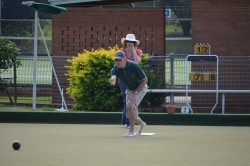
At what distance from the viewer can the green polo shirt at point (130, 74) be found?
13.1 metres

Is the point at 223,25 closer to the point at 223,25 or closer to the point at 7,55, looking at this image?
the point at 223,25

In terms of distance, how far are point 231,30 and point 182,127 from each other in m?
5.05

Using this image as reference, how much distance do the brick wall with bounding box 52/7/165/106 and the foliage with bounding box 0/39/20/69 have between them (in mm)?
926

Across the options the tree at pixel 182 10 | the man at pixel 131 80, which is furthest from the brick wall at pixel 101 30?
the tree at pixel 182 10

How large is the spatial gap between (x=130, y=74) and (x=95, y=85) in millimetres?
5880

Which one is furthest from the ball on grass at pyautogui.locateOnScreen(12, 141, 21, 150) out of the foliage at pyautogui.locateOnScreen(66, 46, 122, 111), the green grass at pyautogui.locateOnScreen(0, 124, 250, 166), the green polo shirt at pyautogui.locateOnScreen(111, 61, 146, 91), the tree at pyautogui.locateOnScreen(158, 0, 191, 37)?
the tree at pyautogui.locateOnScreen(158, 0, 191, 37)

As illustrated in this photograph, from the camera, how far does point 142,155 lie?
10.8m

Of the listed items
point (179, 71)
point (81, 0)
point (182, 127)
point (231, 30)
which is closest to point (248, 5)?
point (231, 30)

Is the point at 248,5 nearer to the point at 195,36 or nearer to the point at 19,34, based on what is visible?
the point at 195,36

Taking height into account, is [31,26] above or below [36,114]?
above

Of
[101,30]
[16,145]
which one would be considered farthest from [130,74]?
[101,30]

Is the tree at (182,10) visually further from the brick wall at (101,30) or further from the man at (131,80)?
the man at (131,80)

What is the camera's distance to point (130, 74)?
1310 cm

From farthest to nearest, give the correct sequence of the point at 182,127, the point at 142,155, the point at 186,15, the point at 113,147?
the point at 186,15, the point at 182,127, the point at 113,147, the point at 142,155
